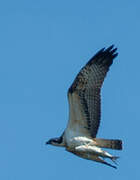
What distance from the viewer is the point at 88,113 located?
1184 centimetres

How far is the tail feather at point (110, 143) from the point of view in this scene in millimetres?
11594

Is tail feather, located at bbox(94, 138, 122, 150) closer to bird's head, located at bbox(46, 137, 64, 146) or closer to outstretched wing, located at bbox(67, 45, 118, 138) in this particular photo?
outstretched wing, located at bbox(67, 45, 118, 138)

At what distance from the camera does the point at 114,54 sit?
1201 cm

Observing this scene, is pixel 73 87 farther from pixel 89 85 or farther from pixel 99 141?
pixel 99 141

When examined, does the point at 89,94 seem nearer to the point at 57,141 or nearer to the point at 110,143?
the point at 110,143

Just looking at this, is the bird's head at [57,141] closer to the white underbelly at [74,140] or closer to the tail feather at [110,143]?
the white underbelly at [74,140]

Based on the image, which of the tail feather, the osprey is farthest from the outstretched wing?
the tail feather

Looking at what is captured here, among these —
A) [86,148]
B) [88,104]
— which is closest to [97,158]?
[86,148]

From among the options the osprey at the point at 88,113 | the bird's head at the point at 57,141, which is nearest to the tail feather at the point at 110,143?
the osprey at the point at 88,113

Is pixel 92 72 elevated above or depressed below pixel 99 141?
above

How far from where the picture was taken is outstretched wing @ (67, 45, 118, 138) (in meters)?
11.7

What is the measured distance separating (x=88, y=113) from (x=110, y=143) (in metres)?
0.82

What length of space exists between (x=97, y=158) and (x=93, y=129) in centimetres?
67

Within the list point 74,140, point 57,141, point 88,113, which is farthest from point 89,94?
point 57,141
